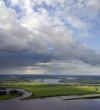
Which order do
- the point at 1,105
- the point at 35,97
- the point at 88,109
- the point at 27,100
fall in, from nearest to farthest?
the point at 88,109
the point at 1,105
the point at 27,100
the point at 35,97

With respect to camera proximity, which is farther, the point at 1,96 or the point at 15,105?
the point at 1,96

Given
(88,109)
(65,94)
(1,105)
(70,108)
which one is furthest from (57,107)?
(65,94)

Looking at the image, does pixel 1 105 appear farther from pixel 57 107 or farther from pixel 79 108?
pixel 79 108

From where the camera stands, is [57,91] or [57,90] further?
[57,90]

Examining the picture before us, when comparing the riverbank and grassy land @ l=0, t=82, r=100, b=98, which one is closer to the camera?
the riverbank

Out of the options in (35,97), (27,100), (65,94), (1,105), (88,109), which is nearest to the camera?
(88,109)

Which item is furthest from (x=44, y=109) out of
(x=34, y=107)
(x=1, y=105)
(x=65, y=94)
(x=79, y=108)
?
(x=65, y=94)

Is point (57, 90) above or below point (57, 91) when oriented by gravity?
above

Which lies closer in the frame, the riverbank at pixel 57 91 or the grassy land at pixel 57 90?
the riverbank at pixel 57 91

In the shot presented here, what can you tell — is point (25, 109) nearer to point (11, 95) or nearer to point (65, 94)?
point (11, 95)
